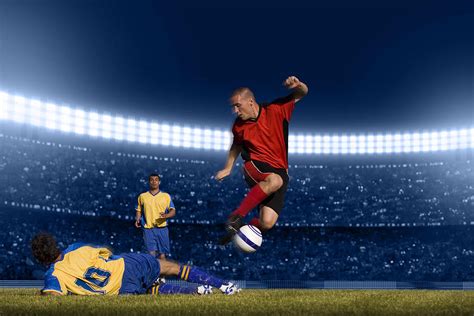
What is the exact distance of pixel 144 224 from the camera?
12.2m

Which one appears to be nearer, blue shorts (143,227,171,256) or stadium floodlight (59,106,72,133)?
blue shorts (143,227,171,256)

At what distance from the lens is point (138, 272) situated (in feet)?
23.8

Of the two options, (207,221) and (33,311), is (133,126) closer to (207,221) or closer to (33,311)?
(207,221)

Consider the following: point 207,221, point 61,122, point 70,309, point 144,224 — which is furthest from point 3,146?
point 70,309

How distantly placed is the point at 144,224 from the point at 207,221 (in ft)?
73.1

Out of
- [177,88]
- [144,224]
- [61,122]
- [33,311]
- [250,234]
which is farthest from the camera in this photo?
[177,88]

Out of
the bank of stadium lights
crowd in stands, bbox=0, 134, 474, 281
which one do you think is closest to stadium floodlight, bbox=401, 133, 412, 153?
the bank of stadium lights

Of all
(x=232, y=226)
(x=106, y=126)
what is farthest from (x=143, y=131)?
(x=232, y=226)

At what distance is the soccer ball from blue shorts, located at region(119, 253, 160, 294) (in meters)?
1.27

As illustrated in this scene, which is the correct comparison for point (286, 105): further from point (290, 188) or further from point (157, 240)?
point (290, 188)

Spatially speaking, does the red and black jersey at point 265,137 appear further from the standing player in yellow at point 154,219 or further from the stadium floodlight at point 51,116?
the stadium floodlight at point 51,116

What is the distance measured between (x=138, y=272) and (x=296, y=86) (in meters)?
2.95

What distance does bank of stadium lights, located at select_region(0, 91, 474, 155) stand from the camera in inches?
1174

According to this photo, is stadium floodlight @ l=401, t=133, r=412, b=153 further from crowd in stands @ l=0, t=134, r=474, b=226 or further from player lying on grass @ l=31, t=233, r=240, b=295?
player lying on grass @ l=31, t=233, r=240, b=295
